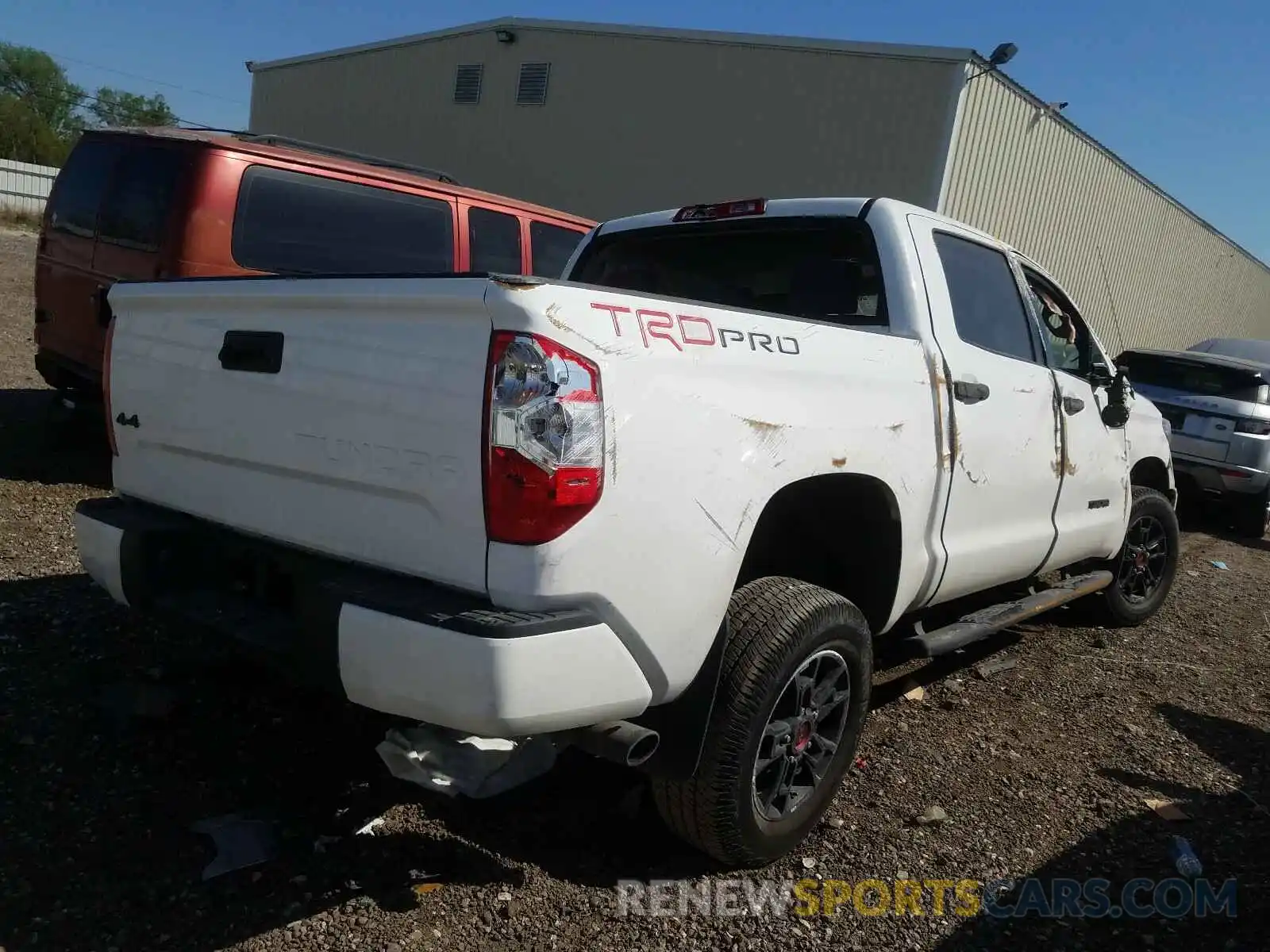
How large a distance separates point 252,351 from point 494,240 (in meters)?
4.22

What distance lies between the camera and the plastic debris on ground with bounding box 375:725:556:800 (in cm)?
233

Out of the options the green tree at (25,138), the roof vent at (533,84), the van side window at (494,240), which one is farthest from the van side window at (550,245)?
the green tree at (25,138)

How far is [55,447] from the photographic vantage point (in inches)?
252

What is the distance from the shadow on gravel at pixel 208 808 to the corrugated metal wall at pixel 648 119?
11.0 metres

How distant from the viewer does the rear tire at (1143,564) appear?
17.3 ft

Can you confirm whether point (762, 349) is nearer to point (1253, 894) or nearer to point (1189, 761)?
point (1253, 894)

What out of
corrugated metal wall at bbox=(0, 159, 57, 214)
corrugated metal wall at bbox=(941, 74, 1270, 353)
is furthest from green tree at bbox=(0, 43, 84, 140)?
corrugated metal wall at bbox=(941, 74, 1270, 353)

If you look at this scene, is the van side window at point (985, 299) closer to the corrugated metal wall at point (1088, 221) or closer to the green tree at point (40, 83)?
the corrugated metal wall at point (1088, 221)

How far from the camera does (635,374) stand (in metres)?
2.14

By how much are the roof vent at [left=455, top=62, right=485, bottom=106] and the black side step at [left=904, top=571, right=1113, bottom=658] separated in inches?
624

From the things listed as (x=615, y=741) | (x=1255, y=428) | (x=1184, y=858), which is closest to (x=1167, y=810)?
(x=1184, y=858)

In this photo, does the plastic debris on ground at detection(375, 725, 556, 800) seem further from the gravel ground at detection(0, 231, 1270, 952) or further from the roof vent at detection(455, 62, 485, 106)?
the roof vent at detection(455, 62, 485, 106)

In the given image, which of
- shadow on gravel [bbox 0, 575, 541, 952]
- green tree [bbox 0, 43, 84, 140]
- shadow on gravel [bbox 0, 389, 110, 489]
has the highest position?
green tree [bbox 0, 43, 84, 140]

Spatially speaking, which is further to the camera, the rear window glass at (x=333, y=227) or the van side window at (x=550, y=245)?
the van side window at (x=550, y=245)
